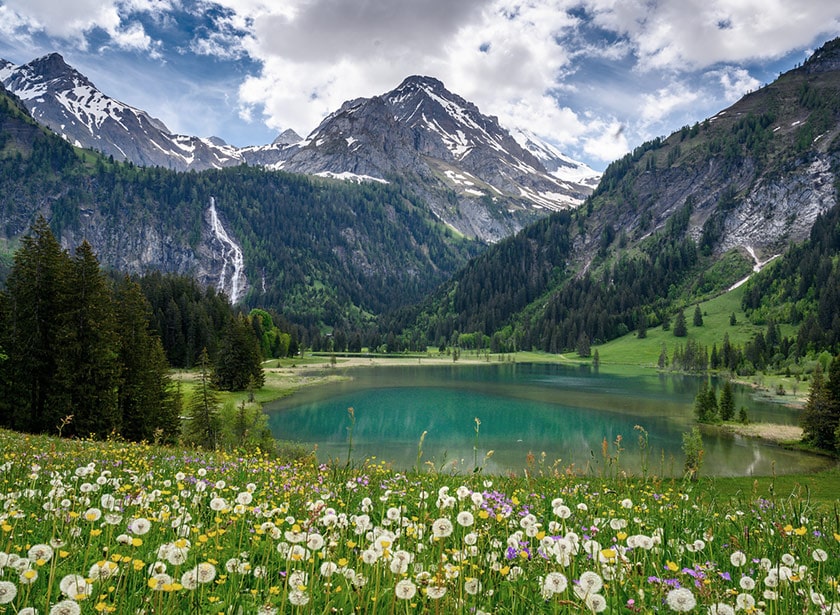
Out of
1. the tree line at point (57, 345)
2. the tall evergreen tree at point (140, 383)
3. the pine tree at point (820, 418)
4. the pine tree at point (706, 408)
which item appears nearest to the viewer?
the tree line at point (57, 345)

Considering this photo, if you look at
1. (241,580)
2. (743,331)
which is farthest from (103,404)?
(743,331)

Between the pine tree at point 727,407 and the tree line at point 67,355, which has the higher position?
the tree line at point 67,355

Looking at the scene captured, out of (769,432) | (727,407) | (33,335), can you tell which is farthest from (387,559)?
(727,407)

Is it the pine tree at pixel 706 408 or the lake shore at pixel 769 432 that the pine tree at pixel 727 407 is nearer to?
the pine tree at pixel 706 408

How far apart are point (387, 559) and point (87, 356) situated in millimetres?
36889

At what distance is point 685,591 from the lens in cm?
268

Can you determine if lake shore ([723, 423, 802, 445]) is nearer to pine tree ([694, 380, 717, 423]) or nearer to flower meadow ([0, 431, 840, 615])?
pine tree ([694, 380, 717, 423])

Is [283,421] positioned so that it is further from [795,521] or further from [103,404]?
[795,521]

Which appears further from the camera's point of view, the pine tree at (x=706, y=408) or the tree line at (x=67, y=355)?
the pine tree at (x=706, y=408)

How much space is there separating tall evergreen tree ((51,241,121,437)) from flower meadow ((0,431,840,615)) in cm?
2866

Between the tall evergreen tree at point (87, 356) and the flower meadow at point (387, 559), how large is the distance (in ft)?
94.0

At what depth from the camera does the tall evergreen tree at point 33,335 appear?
101 ft

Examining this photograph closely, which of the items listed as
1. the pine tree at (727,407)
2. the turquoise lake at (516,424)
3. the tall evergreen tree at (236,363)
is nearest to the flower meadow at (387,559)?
the turquoise lake at (516,424)

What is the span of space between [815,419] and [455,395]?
5311 cm
